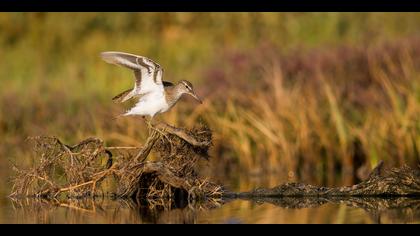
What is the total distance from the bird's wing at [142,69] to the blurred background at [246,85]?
2.39 m

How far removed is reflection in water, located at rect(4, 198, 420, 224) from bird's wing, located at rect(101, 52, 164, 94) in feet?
4.30

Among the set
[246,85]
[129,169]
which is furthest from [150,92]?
[246,85]

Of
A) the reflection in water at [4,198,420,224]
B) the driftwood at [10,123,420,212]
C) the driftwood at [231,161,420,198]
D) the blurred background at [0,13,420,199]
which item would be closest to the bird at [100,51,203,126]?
the driftwood at [10,123,420,212]

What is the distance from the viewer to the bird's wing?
10.4 m

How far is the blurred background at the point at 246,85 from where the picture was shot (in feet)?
50.4

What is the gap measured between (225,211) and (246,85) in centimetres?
887

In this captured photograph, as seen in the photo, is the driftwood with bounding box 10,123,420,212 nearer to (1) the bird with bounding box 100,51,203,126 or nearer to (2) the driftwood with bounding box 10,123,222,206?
(2) the driftwood with bounding box 10,123,222,206

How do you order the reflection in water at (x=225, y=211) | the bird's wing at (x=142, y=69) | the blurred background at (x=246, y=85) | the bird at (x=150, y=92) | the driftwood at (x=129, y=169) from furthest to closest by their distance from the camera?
the blurred background at (x=246, y=85) < the bird at (x=150, y=92) < the bird's wing at (x=142, y=69) < the driftwood at (x=129, y=169) < the reflection in water at (x=225, y=211)

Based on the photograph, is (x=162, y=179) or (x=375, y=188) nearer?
(x=162, y=179)

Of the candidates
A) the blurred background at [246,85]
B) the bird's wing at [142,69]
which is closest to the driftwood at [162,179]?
the bird's wing at [142,69]

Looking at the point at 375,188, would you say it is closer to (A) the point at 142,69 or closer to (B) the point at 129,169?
(B) the point at 129,169

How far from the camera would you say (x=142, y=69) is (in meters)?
10.6

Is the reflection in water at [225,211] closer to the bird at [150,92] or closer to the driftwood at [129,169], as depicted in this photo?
the driftwood at [129,169]

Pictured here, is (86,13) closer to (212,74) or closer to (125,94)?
(212,74)
